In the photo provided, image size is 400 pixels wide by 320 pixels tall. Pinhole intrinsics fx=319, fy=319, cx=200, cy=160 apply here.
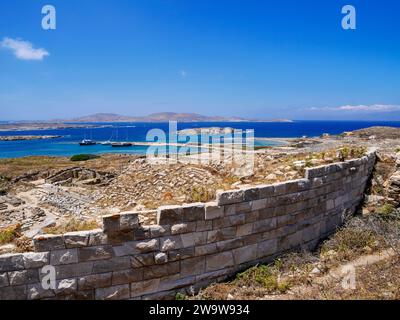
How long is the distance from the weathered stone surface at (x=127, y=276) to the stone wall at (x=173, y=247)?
0.02 m

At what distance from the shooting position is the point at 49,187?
27.1m

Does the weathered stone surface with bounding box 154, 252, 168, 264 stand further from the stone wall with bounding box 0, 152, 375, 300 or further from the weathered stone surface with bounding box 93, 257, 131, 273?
the weathered stone surface with bounding box 93, 257, 131, 273

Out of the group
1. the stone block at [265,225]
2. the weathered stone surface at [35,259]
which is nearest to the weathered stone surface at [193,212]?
the stone block at [265,225]

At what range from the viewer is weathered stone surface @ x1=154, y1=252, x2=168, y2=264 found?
17.9ft

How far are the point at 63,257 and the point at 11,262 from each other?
2.31 feet

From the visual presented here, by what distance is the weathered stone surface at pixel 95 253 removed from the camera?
199 inches

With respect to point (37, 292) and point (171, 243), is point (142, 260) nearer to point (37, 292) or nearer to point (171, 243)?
point (171, 243)

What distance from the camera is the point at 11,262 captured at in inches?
185

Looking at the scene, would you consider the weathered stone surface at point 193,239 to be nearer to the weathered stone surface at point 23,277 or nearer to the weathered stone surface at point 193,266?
the weathered stone surface at point 193,266

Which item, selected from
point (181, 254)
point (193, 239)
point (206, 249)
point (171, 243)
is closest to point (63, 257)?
point (171, 243)
